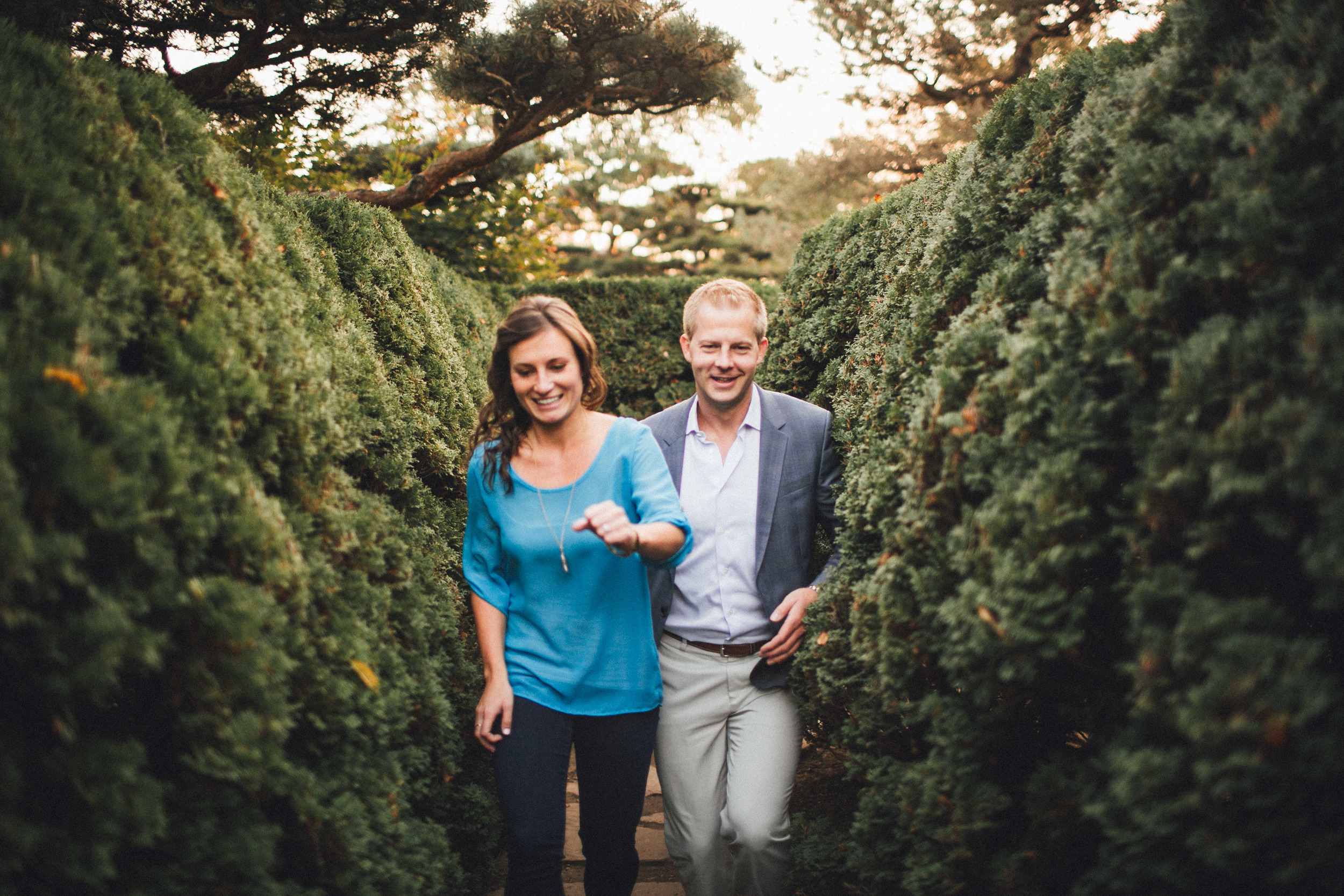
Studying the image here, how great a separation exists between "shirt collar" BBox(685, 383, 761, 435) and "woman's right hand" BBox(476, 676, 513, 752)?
53.6 inches

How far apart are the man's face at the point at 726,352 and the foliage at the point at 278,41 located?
499cm

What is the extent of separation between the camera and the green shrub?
9.29 meters

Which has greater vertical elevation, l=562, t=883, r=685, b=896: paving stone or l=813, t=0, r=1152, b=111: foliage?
l=813, t=0, r=1152, b=111: foliage

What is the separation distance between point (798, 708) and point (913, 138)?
41.2 feet

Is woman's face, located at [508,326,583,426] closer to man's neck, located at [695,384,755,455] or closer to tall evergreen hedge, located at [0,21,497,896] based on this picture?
tall evergreen hedge, located at [0,21,497,896]

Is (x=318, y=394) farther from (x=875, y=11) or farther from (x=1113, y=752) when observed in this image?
(x=875, y=11)

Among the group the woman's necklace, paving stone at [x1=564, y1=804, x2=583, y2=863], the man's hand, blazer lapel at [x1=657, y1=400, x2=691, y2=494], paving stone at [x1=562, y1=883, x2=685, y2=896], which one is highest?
blazer lapel at [x1=657, y1=400, x2=691, y2=494]

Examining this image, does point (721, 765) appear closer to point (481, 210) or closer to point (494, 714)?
point (494, 714)

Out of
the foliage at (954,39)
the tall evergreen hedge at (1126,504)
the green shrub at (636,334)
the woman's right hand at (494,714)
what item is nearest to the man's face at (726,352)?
the tall evergreen hedge at (1126,504)

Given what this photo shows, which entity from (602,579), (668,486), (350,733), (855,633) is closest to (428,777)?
(350,733)

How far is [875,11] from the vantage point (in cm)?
1111

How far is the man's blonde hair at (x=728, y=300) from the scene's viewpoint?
3152mm

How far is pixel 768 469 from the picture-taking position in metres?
3.09

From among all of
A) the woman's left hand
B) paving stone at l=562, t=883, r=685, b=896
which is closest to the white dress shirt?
the woman's left hand
